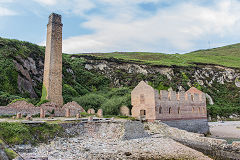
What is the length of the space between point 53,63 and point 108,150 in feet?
63.2

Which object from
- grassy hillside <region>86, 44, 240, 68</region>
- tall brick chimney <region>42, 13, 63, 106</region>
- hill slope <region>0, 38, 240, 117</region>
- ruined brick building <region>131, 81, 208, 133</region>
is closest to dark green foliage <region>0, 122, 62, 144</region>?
ruined brick building <region>131, 81, 208, 133</region>

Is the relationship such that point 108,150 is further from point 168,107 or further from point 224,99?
point 224,99

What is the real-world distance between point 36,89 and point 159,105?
2145 cm

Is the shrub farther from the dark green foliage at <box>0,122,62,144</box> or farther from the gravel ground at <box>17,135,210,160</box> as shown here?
the dark green foliage at <box>0,122,62,144</box>

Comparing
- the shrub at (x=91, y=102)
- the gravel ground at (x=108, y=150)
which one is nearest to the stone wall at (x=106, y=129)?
the gravel ground at (x=108, y=150)

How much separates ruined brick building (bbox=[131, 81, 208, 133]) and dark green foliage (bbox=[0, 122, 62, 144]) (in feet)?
37.4

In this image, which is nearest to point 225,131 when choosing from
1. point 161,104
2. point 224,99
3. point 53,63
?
point 161,104

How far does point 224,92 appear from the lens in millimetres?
64125

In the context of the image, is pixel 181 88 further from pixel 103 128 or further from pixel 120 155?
pixel 120 155

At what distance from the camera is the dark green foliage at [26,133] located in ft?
48.8

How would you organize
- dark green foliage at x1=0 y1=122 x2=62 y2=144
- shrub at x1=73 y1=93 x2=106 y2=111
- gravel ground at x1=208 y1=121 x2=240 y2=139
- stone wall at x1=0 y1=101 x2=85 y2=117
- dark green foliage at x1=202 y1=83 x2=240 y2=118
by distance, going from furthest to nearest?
dark green foliage at x1=202 y1=83 x2=240 y2=118, shrub at x1=73 y1=93 x2=106 y2=111, gravel ground at x1=208 y1=121 x2=240 y2=139, stone wall at x1=0 y1=101 x2=85 y2=117, dark green foliage at x1=0 y1=122 x2=62 y2=144

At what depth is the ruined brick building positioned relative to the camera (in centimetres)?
2638

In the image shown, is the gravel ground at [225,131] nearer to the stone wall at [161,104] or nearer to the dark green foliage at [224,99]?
the stone wall at [161,104]

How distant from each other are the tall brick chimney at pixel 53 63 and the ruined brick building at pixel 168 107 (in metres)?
11.0
